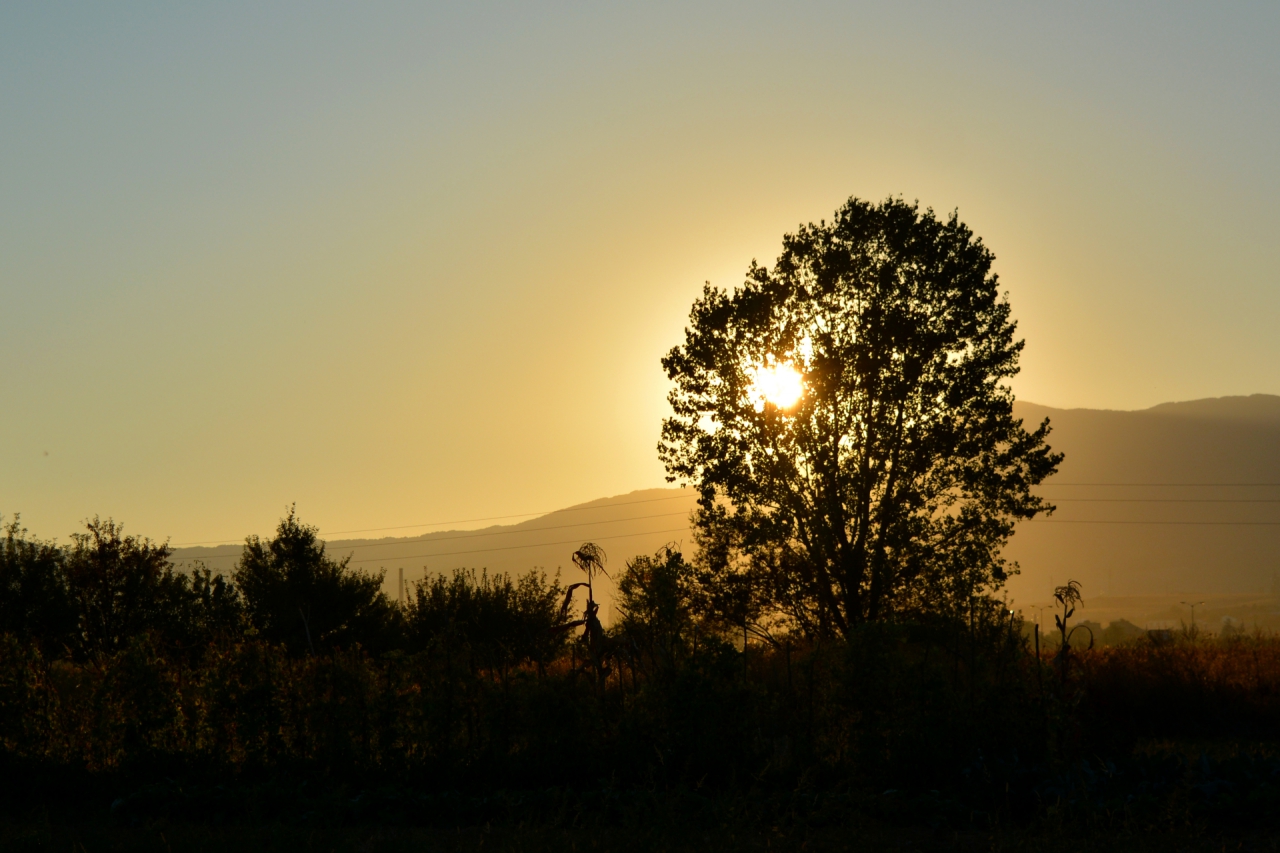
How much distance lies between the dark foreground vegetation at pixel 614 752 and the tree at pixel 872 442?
37.9 ft

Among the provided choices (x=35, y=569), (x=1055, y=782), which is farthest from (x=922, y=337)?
(x=35, y=569)

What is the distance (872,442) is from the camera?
2639 centimetres

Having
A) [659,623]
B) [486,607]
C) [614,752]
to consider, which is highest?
[659,623]

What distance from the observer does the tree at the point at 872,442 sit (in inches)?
1024

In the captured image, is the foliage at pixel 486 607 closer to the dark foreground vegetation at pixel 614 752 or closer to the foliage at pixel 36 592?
the foliage at pixel 36 592

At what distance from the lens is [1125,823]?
760cm

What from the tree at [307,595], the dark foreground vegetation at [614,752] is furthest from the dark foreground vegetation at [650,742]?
the tree at [307,595]

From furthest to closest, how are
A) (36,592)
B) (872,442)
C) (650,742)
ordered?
1. (36,592)
2. (872,442)
3. (650,742)

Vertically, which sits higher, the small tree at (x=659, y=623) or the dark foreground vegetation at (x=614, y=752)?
the small tree at (x=659, y=623)

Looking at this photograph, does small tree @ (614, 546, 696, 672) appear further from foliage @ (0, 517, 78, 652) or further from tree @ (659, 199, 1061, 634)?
foliage @ (0, 517, 78, 652)

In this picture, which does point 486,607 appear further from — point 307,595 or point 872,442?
point 872,442

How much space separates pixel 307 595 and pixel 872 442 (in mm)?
19306

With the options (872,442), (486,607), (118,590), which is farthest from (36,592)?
(872,442)

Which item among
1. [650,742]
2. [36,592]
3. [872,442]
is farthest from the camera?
[36,592]
